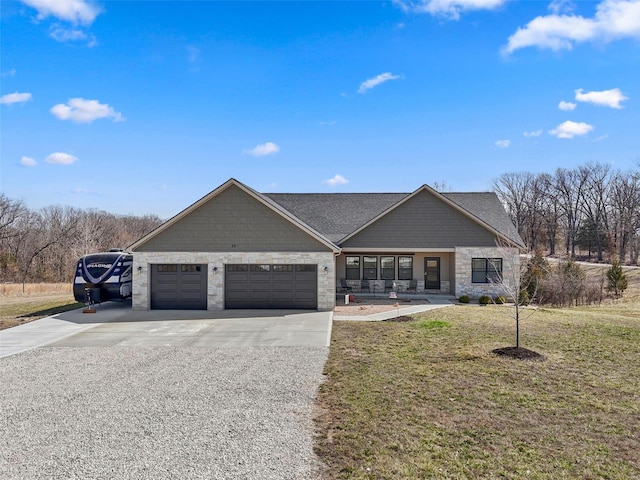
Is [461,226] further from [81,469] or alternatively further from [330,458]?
[81,469]

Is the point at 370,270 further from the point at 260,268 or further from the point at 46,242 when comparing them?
the point at 46,242

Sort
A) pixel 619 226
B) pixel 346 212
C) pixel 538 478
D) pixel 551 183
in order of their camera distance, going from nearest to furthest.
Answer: pixel 538 478 → pixel 346 212 → pixel 619 226 → pixel 551 183

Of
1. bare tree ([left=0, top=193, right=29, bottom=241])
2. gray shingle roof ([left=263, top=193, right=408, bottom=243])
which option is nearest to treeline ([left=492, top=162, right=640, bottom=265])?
gray shingle roof ([left=263, top=193, right=408, bottom=243])

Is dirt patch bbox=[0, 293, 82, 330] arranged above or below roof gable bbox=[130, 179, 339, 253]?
below

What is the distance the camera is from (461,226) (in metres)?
23.3

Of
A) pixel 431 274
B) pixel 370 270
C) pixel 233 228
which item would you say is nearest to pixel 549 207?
pixel 431 274

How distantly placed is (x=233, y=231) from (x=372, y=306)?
7316 millimetres

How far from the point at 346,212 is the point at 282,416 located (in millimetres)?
20633

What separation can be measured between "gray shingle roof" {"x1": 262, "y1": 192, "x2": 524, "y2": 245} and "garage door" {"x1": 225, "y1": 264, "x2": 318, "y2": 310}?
5390 mm

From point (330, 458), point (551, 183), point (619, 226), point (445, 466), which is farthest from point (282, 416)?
point (551, 183)

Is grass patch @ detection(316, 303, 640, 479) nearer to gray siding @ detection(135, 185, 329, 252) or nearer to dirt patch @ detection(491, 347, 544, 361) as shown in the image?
dirt patch @ detection(491, 347, 544, 361)

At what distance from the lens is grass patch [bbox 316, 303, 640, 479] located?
18.3 ft

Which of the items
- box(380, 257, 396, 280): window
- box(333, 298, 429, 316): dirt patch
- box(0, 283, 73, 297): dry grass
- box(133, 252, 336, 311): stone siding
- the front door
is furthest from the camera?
box(0, 283, 73, 297): dry grass

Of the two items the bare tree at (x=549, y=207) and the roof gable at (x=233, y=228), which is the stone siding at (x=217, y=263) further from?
the bare tree at (x=549, y=207)
